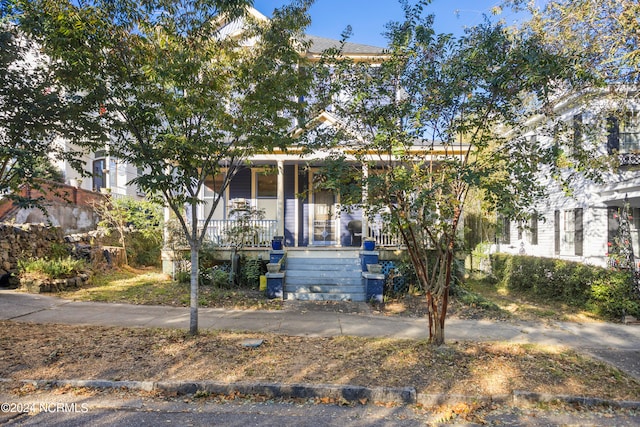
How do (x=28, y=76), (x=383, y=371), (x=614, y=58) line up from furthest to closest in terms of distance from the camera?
(x=614, y=58)
(x=28, y=76)
(x=383, y=371)

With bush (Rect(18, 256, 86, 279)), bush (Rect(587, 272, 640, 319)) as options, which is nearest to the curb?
bush (Rect(587, 272, 640, 319))

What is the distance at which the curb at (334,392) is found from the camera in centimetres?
412

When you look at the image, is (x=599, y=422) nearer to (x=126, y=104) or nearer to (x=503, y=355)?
(x=503, y=355)

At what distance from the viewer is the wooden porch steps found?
9.62m

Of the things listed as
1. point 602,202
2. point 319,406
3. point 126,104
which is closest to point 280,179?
point 126,104

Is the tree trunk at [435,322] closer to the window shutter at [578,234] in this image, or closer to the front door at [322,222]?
the front door at [322,222]

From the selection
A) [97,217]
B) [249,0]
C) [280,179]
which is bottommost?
[97,217]

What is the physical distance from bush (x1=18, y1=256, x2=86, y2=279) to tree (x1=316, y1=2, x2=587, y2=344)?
8207 millimetres

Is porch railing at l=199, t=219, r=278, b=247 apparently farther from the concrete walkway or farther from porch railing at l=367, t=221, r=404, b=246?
the concrete walkway

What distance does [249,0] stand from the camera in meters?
5.43

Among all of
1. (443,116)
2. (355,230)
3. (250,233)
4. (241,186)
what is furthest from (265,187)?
(443,116)

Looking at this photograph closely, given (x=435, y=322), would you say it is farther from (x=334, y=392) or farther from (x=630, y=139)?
(x=630, y=139)

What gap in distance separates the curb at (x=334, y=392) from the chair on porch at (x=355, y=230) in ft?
30.5

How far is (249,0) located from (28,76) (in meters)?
3.65
